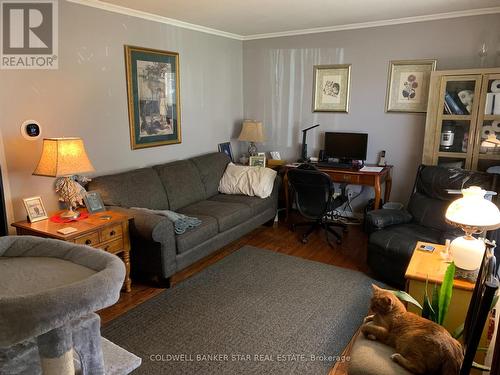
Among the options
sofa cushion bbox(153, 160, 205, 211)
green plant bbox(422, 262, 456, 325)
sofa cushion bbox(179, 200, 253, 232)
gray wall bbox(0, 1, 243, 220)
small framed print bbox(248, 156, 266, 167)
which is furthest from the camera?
small framed print bbox(248, 156, 266, 167)

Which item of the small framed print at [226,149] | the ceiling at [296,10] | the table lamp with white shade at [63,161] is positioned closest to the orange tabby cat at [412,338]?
the table lamp with white shade at [63,161]

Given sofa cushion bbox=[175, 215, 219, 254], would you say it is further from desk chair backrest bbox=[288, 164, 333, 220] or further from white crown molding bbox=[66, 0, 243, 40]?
white crown molding bbox=[66, 0, 243, 40]

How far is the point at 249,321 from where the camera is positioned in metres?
2.54

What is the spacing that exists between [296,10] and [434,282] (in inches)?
108

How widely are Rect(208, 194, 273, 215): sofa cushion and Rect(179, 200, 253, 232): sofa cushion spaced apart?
9cm

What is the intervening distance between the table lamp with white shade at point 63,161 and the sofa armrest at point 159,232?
0.48m

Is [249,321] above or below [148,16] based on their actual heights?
below

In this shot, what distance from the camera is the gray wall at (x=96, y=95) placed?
275 centimetres

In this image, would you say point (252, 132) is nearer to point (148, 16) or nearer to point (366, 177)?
point (366, 177)

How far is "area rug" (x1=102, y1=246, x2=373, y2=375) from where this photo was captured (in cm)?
216

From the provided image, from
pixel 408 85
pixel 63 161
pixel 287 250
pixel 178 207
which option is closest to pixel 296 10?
pixel 408 85

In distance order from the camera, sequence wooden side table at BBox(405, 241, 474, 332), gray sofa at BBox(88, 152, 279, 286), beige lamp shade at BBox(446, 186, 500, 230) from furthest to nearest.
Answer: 1. gray sofa at BBox(88, 152, 279, 286)
2. wooden side table at BBox(405, 241, 474, 332)
3. beige lamp shade at BBox(446, 186, 500, 230)

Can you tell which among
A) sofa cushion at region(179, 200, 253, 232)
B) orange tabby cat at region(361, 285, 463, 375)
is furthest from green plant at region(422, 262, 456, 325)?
sofa cushion at region(179, 200, 253, 232)

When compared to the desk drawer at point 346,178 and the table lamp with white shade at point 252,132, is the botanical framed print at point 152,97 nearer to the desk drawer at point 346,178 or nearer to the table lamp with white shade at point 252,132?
the table lamp with white shade at point 252,132
